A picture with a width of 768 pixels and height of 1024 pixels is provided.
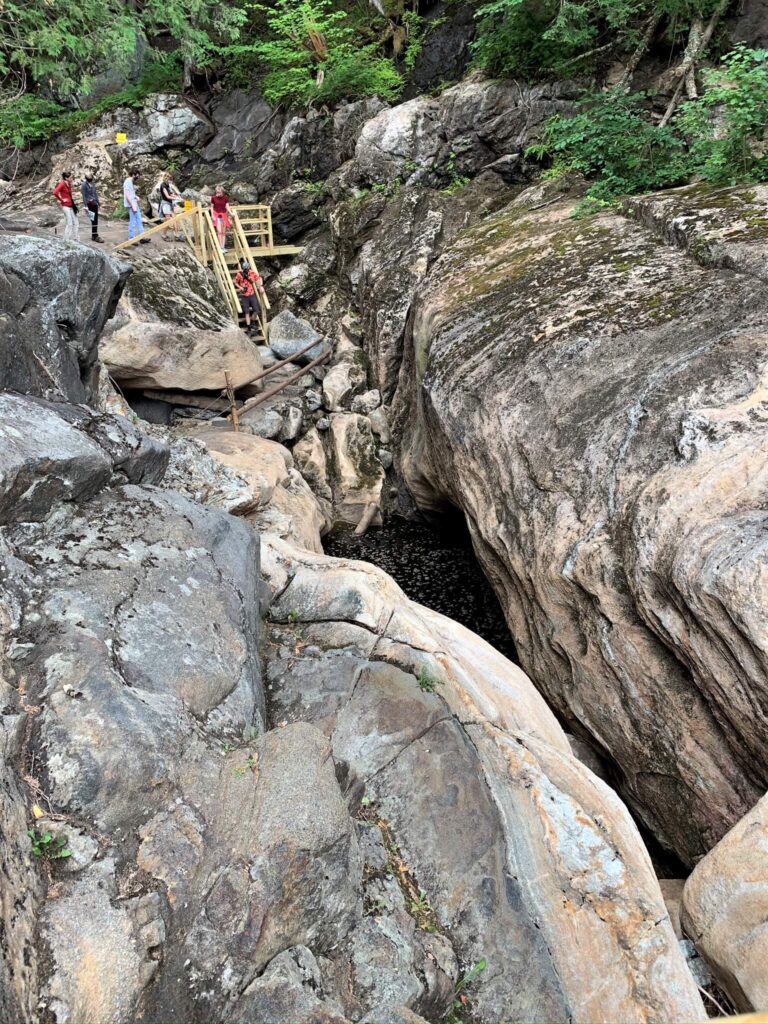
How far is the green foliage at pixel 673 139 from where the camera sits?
961 cm

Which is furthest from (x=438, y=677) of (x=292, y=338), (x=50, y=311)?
(x=292, y=338)

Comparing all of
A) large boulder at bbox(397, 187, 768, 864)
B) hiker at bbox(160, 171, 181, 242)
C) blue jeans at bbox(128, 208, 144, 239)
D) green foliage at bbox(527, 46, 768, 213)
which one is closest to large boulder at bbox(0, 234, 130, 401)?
large boulder at bbox(397, 187, 768, 864)

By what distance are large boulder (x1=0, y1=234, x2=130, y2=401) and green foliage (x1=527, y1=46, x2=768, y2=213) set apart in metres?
9.17

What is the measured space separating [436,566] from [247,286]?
10290mm

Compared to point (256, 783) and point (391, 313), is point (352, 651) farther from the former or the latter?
point (391, 313)

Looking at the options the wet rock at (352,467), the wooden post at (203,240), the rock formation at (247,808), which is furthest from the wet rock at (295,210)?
the rock formation at (247,808)

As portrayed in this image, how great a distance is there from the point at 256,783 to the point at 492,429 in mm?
6344

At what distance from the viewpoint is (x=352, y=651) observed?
6156 millimetres

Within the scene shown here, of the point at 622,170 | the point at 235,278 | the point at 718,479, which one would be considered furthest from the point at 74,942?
the point at 235,278

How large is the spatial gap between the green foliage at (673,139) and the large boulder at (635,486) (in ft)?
3.36

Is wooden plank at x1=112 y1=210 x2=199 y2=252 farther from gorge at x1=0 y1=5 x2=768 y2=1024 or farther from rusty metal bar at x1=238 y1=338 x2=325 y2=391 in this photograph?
gorge at x1=0 y1=5 x2=768 y2=1024

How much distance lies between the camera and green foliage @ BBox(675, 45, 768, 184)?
374 inches

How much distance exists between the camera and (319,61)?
67.6 ft

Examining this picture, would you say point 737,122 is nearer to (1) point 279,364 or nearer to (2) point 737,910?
(1) point 279,364
